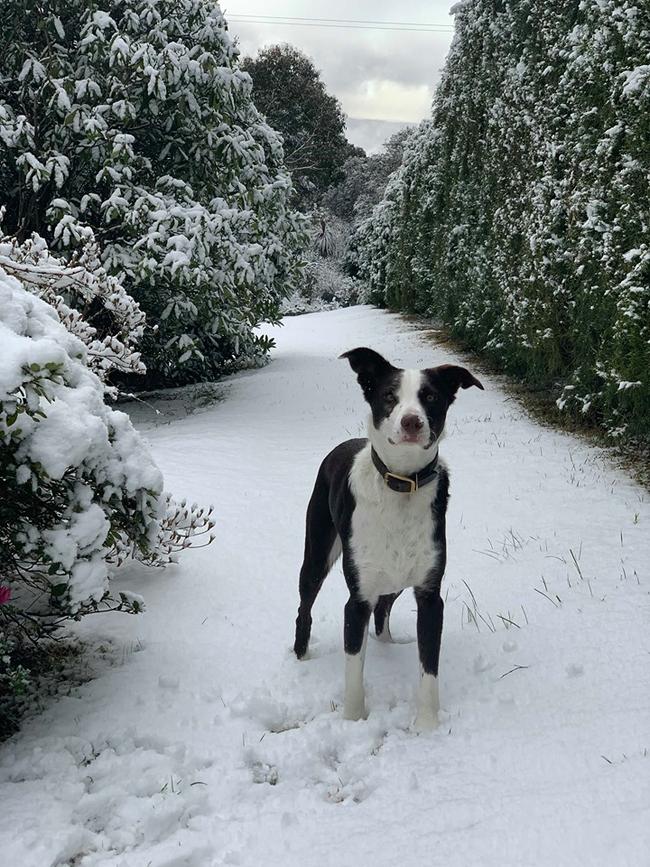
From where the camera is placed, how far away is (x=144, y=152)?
32.8 feet

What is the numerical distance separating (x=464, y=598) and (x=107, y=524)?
224cm

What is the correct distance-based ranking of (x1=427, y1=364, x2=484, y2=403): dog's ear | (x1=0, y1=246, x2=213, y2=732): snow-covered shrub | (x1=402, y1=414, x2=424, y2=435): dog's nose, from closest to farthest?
(x1=0, y1=246, x2=213, y2=732): snow-covered shrub → (x1=402, y1=414, x2=424, y2=435): dog's nose → (x1=427, y1=364, x2=484, y2=403): dog's ear

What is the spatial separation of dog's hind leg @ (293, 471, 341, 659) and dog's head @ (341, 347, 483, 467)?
63 cm

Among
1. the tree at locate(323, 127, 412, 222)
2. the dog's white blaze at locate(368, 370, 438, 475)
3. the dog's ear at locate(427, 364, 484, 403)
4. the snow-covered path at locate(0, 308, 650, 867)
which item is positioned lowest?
the snow-covered path at locate(0, 308, 650, 867)

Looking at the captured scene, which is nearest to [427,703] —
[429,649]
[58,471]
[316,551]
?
[429,649]

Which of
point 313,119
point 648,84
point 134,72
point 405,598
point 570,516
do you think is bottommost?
point 405,598

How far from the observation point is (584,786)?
2426 mm

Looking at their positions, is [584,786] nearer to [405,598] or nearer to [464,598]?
[464,598]

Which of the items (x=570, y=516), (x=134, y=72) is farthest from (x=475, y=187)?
(x=570, y=516)

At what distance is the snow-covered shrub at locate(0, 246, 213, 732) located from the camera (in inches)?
100

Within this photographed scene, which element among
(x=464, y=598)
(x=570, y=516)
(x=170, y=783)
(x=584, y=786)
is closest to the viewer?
(x=584, y=786)

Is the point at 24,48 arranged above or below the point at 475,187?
above

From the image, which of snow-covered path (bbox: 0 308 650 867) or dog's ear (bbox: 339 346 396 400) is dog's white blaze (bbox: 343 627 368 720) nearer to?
snow-covered path (bbox: 0 308 650 867)

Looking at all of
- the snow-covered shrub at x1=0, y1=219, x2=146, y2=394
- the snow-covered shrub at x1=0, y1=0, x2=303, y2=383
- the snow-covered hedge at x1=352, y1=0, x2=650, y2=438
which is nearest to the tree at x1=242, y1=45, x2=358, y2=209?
the snow-covered hedge at x1=352, y1=0, x2=650, y2=438
